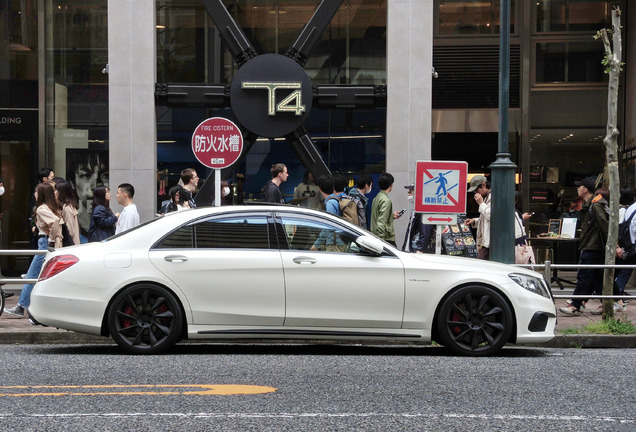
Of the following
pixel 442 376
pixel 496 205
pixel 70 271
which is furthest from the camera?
pixel 496 205

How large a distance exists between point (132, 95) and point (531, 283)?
1016cm

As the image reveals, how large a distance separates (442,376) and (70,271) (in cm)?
364

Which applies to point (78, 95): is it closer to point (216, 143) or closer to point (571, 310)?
point (216, 143)

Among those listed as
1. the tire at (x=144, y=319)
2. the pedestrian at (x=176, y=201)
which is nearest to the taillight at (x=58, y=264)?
the tire at (x=144, y=319)

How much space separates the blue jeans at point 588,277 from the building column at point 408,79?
182 inches

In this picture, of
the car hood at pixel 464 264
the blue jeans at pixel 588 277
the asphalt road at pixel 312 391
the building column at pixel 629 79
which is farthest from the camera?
the building column at pixel 629 79

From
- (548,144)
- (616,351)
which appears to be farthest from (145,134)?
(616,351)

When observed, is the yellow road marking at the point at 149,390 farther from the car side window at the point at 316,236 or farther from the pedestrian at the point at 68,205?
the pedestrian at the point at 68,205

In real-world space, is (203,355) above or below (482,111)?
below

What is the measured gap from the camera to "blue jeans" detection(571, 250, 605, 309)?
497 inches

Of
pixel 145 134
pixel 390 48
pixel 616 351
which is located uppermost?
pixel 390 48

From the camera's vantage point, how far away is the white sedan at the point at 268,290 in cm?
857

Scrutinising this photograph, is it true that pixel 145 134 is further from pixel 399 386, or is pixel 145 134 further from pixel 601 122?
pixel 399 386

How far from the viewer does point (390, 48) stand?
17031 mm
